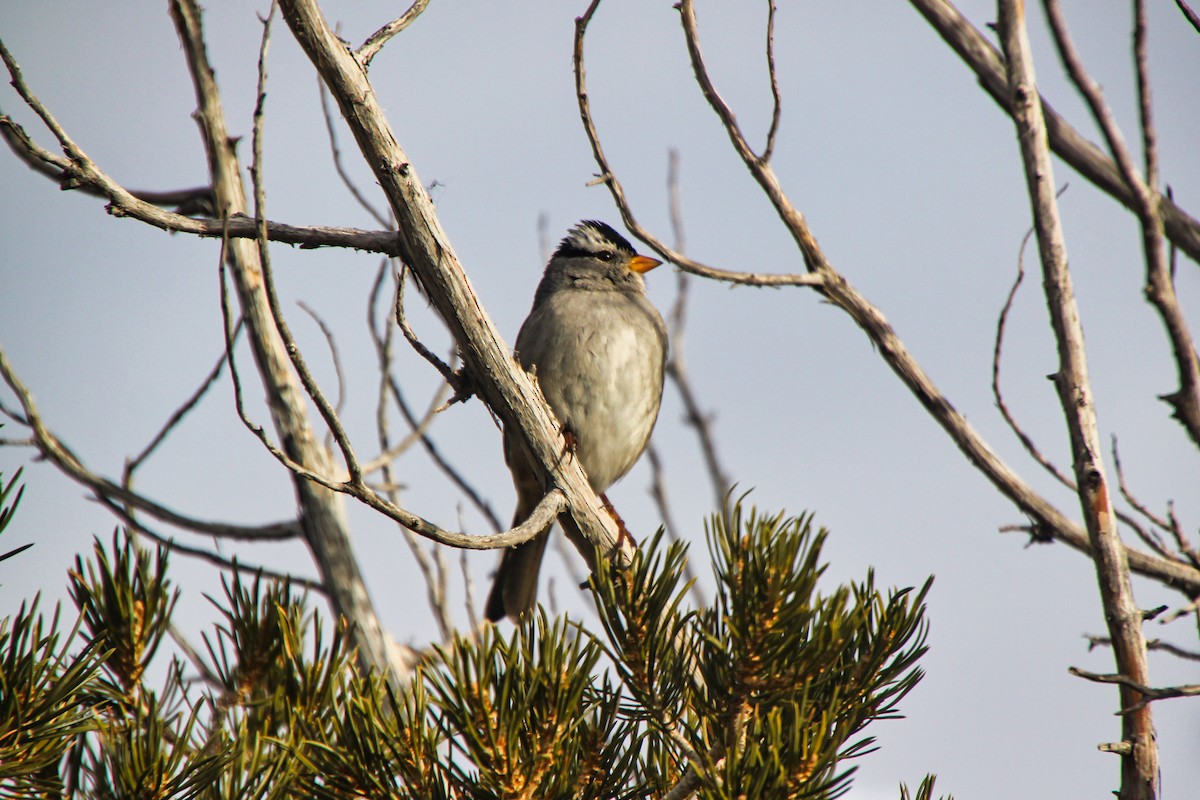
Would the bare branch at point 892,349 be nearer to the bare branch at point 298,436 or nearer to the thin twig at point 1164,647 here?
the thin twig at point 1164,647

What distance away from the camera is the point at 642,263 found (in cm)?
536

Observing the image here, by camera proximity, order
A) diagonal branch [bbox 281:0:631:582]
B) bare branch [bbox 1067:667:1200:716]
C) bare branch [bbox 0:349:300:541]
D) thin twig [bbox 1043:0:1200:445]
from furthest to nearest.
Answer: bare branch [bbox 0:349:300:541]
thin twig [bbox 1043:0:1200:445]
diagonal branch [bbox 281:0:631:582]
bare branch [bbox 1067:667:1200:716]

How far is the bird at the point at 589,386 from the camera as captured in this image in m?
4.43

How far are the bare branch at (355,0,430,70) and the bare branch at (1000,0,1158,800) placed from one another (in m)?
1.44

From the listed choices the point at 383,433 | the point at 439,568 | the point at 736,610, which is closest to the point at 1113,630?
the point at 736,610

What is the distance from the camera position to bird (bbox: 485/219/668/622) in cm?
443

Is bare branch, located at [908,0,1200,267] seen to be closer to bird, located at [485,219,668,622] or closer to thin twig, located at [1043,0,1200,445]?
thin twig, located at [1043,0,1200,445]

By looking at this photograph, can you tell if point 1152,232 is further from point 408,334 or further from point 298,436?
point 298,436

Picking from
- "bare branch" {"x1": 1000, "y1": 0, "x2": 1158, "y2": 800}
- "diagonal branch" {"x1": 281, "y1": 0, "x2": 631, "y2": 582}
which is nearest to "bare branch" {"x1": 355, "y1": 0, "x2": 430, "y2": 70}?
"diagonal branch" {"x1": 281, "y1": 0, "x2": 631, "y2": 582}

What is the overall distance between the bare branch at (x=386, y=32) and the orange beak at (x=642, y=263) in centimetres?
294

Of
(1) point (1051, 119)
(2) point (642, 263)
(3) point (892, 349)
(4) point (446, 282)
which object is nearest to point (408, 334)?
(4) point (446, 282)

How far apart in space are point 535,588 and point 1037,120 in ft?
9.91

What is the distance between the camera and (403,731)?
177 centimetres

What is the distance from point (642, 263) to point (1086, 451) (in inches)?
133
